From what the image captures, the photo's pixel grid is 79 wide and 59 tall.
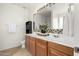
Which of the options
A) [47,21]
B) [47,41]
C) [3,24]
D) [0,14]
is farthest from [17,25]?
[47,41]

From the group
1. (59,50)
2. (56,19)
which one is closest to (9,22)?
(56,19)

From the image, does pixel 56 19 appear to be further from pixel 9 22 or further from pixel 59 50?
pixel 9 22

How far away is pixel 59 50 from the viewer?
1281 mm

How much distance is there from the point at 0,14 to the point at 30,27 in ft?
5.27

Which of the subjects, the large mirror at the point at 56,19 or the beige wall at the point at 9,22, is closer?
the large mirror at the point at 56,19

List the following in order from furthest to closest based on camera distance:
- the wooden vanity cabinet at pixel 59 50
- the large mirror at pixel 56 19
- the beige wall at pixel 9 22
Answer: the beige wall at pixel 9 22
the large mirror at pixel 56 19
the wooden vanity cabinet at pixel 59 50

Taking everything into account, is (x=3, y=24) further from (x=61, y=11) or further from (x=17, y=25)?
(x=61, y=11)

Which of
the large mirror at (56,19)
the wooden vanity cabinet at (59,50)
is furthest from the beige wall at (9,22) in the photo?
the wooden vanity cabinet at (59,50)

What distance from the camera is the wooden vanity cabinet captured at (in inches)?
43.1

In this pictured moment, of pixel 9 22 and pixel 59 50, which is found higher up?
pixel 9 22

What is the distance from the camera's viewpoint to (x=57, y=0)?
0.76 m

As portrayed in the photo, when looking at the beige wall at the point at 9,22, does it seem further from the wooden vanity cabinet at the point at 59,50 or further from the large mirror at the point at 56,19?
the wooden vanity cabinet at the point at 59,50

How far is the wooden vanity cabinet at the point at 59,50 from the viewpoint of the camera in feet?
3.59

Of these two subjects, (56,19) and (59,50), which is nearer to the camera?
(59,50)
